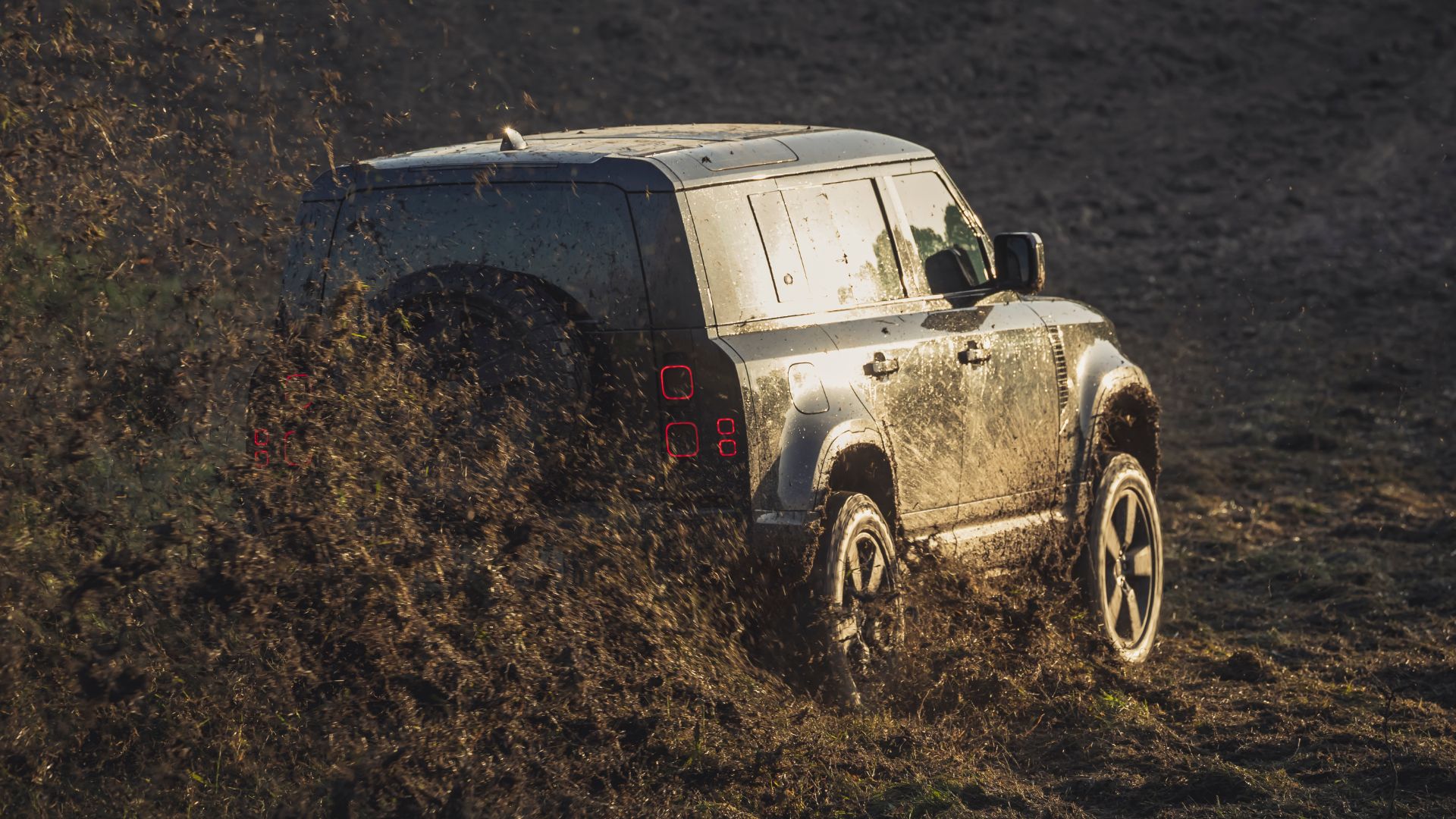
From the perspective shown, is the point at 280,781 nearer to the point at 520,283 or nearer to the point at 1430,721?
the point at 520,283

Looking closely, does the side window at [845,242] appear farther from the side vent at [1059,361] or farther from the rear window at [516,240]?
the side vent at [1059,361]

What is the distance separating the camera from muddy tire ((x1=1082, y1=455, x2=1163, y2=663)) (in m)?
8.19

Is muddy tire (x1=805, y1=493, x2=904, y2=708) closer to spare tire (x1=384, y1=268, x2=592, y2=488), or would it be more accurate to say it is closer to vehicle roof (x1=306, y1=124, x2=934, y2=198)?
spare tire (x1=384, y1=268, x2=592, y2=488)

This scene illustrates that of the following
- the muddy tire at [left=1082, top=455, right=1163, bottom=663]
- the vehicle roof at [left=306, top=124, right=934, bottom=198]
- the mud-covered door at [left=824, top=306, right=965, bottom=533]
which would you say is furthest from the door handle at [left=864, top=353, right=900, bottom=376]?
the muddy tire at [left=1082, top=455, right=1163, bottom=663]

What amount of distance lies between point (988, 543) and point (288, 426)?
3307 mm

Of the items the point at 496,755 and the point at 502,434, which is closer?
the point at 496,755

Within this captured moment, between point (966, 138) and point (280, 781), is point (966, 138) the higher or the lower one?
the higher one

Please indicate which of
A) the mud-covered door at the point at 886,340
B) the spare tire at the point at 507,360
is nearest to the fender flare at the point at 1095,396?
the mud-covered door at the point at 886,340

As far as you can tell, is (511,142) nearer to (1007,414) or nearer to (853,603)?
(853,603)

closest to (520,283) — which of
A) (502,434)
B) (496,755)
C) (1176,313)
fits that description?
(502,434)

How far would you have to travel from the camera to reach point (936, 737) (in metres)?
6.29

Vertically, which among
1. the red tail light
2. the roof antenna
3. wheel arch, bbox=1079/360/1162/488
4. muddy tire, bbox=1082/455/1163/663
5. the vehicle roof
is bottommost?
muddy tire, bbox=1082/455/1163/663

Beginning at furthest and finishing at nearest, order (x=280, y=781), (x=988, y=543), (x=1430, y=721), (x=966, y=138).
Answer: (x=966, y=138)
(x=988, y=543)
(x=1430, y=721)
(x=280, y=781)

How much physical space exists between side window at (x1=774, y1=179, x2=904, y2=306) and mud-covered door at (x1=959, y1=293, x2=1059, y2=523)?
529mm
